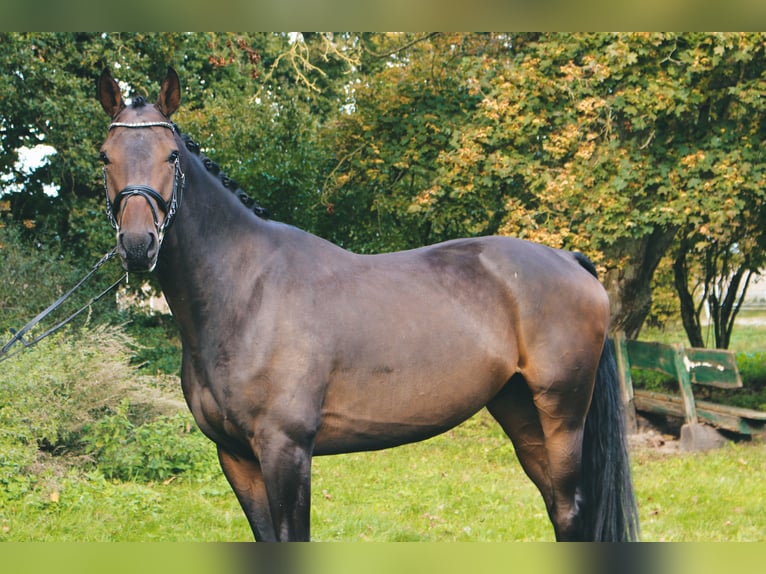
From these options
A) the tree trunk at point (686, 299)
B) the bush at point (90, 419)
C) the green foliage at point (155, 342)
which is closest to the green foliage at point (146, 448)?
the bush at point (90, 419)

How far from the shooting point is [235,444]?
10.7 feet

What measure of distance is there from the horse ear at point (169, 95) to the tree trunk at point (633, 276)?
7616 millimetres

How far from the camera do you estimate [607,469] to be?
12.8 ft

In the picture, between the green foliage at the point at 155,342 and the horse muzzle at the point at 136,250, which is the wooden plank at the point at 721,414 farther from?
the horse muzzle at the point at 136,250

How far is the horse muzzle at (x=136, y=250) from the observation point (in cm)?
274

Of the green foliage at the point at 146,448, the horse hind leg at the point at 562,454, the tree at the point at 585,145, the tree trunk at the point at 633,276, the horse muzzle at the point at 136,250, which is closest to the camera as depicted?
the horse muzzle at the point at 136,250

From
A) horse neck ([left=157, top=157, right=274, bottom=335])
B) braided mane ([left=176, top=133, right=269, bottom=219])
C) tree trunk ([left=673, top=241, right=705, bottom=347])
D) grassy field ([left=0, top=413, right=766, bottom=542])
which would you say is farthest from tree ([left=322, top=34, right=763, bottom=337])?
horse neck ([left=157, top=157, right=274, bottom=335])

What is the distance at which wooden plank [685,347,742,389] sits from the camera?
9.55m

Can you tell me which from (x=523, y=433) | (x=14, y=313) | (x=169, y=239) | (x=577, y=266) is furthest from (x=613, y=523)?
(x=14, y=313)

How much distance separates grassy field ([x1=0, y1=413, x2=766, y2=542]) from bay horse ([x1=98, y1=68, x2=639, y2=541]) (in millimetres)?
1985

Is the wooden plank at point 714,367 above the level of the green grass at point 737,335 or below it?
below

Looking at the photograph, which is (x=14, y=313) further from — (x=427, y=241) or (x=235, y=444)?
(x=235, y=444)

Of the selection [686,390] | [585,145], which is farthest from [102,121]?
[686,390]

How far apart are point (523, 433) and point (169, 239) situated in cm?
207
